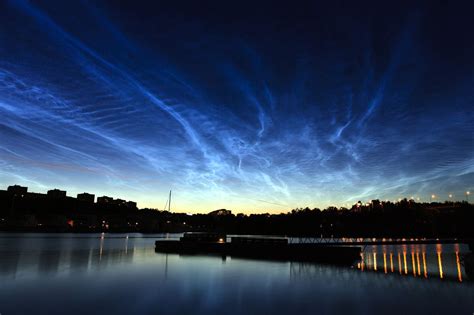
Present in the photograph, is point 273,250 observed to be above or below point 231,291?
above

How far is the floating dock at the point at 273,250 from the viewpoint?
4584 cm

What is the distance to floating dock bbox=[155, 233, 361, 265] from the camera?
45.8 m

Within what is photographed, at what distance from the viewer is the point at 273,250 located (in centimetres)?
4878

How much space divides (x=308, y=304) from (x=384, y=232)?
175 metres

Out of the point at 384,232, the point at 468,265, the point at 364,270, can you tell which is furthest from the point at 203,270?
the point at 384,232

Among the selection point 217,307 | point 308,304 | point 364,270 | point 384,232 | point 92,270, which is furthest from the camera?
point 384,232

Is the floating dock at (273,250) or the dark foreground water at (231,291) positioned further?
the floating dock at (273,250)

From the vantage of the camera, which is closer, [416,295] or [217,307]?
[217,307]

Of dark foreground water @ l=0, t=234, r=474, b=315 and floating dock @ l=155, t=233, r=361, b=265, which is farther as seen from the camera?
floating dock @ l=155, t=233, r=361, b=265

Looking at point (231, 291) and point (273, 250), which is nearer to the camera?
point (231, 291)

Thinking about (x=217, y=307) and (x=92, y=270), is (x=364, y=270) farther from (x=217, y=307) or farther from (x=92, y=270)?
(x=92, y=270)

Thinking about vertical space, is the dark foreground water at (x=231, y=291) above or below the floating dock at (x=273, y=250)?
below

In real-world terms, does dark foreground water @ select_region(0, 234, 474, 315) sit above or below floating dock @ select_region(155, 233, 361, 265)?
below

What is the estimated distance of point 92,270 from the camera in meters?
34.4
